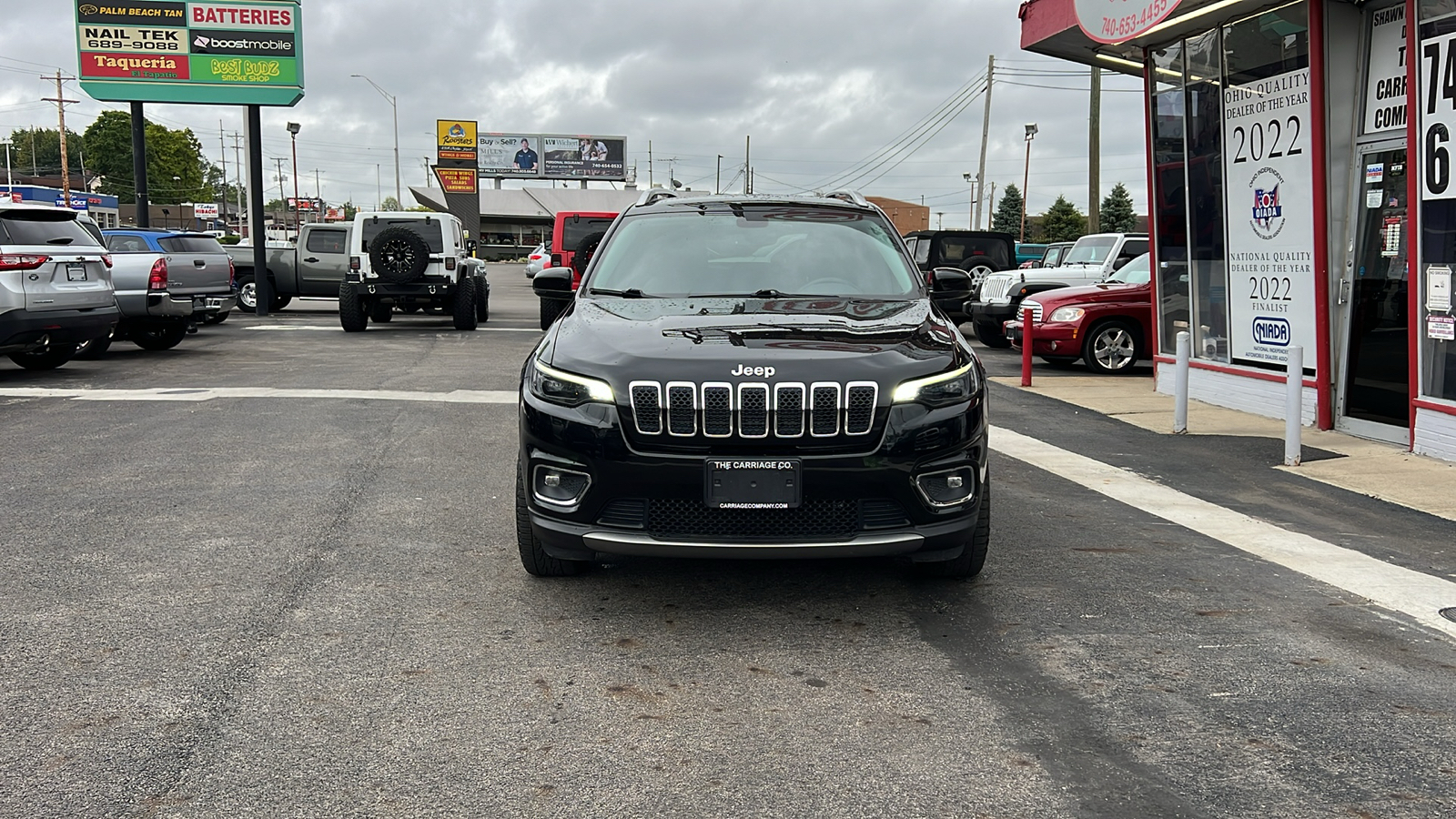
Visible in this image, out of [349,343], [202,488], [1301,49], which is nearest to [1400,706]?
[202,488]

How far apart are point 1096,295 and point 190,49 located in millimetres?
18837

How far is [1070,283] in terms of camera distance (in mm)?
17547

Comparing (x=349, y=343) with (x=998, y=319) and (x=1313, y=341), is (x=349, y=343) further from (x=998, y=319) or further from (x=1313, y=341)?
(x=1313, y=341)

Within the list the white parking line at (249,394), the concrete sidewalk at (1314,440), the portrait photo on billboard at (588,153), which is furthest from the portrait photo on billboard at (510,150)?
the white parking line at (249,394)

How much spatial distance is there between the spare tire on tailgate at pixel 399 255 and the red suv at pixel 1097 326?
9.58m

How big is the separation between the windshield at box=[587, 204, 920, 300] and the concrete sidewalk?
3604 millimetres

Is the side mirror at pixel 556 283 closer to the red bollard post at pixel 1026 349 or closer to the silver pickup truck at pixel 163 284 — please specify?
the red bollard post at pixel 1026 349

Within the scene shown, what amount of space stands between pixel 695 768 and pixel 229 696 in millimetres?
1540

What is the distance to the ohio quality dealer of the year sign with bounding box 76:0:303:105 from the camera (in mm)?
23922

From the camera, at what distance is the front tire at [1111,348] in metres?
14.7

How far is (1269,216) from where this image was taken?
10289 mm

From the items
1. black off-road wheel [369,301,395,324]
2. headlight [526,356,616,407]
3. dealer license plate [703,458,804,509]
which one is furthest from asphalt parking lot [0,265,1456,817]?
black off-road wheel [369,301,395,324]

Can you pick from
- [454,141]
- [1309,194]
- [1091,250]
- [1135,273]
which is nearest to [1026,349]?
[1135,273]

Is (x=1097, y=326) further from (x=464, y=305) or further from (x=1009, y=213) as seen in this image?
(x=1009, y=213)
